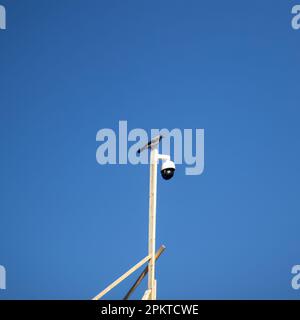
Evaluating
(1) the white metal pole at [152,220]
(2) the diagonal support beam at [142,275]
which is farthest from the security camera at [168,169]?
(2) the diagonal support beam at [142,275]

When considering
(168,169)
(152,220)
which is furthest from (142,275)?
(168,169)

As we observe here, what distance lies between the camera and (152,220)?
37.9ft

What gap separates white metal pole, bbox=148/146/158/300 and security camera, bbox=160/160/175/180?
0.25m

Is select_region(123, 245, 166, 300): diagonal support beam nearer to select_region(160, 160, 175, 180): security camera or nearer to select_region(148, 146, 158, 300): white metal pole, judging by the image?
select_region(148, 146, 158, 300): white metal pole

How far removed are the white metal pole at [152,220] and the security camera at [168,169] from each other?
9.8 inches

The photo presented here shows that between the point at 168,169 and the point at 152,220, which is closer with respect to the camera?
the point at 152,220

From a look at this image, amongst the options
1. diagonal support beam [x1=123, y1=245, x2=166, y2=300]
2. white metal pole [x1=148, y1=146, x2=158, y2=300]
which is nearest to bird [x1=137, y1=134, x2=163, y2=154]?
white metal pole [x1=148, y1=146, x2=158, y2=300]

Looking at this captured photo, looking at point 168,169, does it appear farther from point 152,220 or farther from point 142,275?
point 142,275

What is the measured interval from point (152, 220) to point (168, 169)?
1.45m

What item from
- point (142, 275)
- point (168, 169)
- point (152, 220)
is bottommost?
point (142, 275)
